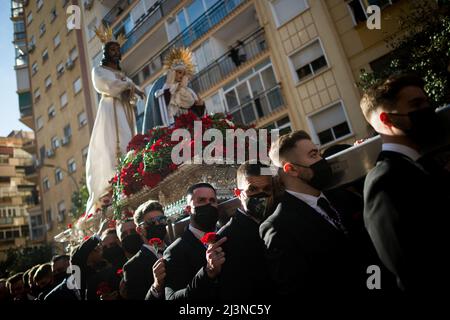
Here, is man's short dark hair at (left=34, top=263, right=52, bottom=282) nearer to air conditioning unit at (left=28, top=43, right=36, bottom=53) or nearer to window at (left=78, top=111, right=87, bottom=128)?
window at (left=78, top=111, right=87, bottom=128)

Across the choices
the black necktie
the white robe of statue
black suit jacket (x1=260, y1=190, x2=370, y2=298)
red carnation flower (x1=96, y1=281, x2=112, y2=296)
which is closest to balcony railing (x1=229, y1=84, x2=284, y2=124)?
the white robe of statue

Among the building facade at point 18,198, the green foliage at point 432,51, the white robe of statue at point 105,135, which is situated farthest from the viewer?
the building facade at point 18,198

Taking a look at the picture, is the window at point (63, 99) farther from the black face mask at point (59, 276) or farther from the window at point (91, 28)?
the black face mask at point (59, 276)

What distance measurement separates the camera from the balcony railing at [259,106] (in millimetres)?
16719

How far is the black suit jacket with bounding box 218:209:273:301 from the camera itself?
2.09 meters

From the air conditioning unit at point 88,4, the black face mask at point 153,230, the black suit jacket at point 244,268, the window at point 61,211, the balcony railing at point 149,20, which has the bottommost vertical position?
the black suit jacket at point 244,268

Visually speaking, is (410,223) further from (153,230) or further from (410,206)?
(153,230)

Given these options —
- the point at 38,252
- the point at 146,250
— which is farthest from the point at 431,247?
the point at 38,252

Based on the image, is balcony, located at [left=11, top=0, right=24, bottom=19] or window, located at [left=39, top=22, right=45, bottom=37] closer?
window, located at [left=39, top=22, right=45, bottom=37]

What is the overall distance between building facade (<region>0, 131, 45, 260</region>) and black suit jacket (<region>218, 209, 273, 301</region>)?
33590 millimetres

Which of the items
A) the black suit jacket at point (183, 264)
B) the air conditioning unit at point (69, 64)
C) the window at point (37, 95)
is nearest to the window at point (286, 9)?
the black suit jacket at point (183, 264)

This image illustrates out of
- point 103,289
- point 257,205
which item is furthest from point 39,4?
point 257,205

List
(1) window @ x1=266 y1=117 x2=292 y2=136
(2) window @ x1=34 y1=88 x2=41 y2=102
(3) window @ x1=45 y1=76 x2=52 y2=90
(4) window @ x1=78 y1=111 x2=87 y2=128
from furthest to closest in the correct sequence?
(2) window @ x1=34 y1=88 x2=41 y2=102 < (3) window @ x1=45 y1=76 x2=52 y2=90 < (4) window @ x1=78 y1=111 x2=87 y2=128 < (1) window @ x1=266 y1=117 x2=292 y2=136

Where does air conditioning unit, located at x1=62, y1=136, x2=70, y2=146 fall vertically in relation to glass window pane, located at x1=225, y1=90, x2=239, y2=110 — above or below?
above
